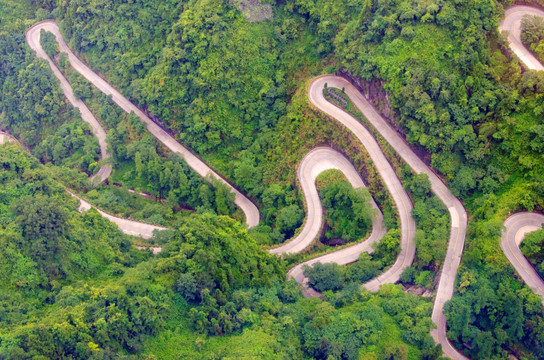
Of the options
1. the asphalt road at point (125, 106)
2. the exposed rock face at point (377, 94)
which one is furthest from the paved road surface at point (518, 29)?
the asphalt road at point (125, 106)

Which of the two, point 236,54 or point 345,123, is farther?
point 236,54

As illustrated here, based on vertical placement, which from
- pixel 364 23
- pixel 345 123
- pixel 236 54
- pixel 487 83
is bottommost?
pixel 487 83

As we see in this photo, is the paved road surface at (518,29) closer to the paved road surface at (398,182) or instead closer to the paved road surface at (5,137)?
the paved road surface at (398,182)

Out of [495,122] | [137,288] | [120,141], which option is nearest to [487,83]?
[495,122]

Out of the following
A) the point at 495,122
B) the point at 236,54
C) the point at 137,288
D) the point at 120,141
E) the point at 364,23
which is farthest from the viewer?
the point at 120,141

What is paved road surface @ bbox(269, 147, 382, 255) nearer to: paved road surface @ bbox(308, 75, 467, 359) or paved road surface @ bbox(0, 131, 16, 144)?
paved road surface @ bbox(308, 75, 467, 359)

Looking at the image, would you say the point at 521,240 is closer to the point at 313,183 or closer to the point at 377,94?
the point at 377,94

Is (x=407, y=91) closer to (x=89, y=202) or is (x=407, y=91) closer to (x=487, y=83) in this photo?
(x=487, y=83)
